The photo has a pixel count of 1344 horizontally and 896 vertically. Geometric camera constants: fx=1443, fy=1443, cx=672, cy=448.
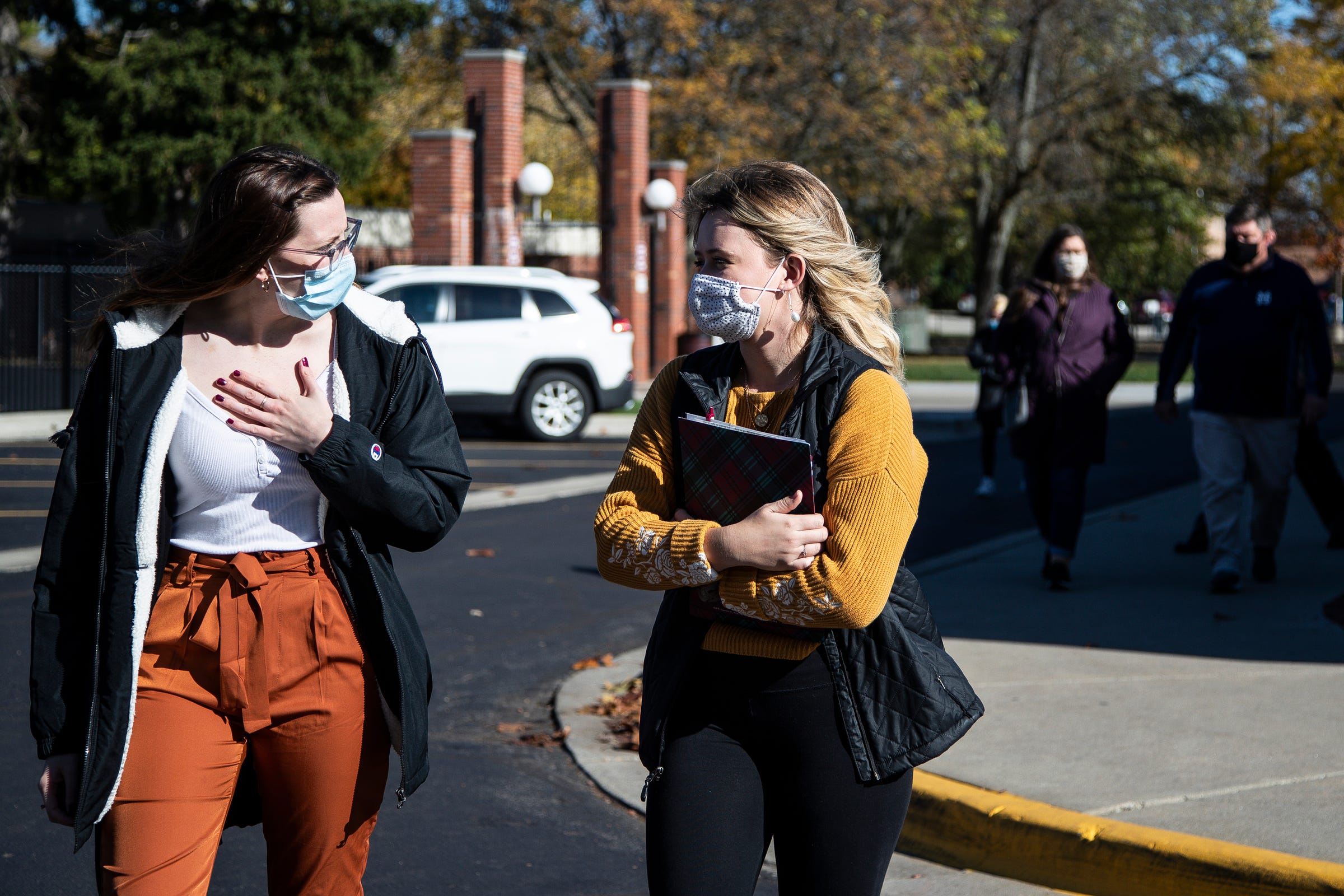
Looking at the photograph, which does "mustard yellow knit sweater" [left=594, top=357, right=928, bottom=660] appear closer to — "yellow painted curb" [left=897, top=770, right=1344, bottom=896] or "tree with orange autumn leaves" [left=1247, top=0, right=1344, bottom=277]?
"yellow painted curb" [left=897, top=770, right=1344, bottom=896]

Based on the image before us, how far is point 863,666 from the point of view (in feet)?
8.25

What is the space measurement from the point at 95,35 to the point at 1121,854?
3530 cm

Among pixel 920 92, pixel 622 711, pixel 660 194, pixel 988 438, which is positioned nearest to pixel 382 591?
pixel 622 711

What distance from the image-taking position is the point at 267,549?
2590mm

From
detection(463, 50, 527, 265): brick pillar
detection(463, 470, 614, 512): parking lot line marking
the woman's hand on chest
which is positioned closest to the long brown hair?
the woman's hand on chest

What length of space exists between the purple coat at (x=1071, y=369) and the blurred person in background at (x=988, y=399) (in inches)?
123

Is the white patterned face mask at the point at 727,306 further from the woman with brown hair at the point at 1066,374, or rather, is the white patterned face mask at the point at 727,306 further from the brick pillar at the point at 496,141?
the brick pillar at the point at 496,141

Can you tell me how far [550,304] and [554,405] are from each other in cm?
117

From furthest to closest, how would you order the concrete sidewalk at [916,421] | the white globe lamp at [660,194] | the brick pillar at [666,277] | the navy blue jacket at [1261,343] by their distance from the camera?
1. the brick pillar at [666,277]
2. the white globe lamp at [660,194]
3. the concrete sidewalk at [916,421]
4. the navy blue jacket at [1261,343]

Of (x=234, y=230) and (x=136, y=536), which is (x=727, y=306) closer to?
(x=234, y=230)

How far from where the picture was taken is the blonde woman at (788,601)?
2.45 m

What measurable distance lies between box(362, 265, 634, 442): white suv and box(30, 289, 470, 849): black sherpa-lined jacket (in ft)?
43.2

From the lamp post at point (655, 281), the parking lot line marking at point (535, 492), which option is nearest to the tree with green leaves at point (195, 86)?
the lamp post at point (655, 281)

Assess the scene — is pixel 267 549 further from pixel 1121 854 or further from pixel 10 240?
pixel 10 240
